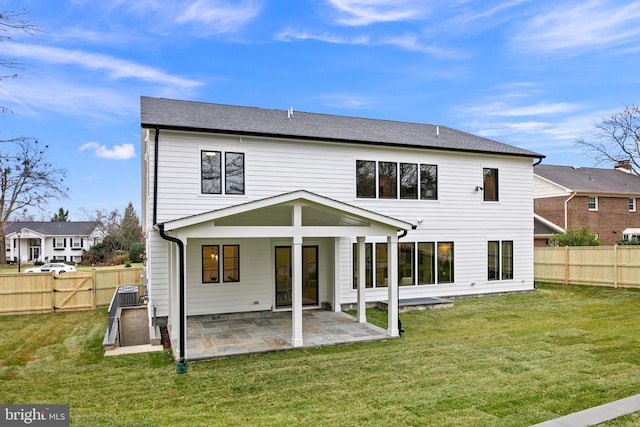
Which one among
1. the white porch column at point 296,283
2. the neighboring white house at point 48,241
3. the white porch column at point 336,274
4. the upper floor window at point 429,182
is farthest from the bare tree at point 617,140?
the neighboring white house at point 48,241

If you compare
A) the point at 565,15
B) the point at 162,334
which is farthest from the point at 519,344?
the point at 565,15

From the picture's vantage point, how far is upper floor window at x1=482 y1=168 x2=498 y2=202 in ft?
47.5

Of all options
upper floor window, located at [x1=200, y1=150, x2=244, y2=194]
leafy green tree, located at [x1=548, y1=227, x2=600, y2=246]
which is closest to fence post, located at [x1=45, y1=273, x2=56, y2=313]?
upper floor window, located at [x1=200, y1=150, x2=244, y2=194]

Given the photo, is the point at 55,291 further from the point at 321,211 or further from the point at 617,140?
the point at 617,140

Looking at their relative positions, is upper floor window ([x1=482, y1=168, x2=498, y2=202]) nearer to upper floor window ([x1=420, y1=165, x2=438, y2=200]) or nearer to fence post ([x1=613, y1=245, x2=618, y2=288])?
upper floor window ([x1=420, y1=165, x2=438, y2=200])

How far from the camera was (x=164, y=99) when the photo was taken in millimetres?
13727

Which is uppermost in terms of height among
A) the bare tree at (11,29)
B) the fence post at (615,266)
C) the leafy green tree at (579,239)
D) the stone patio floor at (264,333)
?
the bare tree at (11,29)

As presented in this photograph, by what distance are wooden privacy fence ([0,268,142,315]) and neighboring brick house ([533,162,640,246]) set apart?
23.0 m

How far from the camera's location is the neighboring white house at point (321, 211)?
9.18 m

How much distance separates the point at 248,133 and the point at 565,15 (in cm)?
1217

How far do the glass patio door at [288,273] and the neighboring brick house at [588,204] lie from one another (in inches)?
697

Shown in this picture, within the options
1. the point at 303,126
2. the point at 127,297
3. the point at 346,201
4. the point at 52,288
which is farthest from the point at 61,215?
the point at 346,201

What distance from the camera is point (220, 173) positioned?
1111cm

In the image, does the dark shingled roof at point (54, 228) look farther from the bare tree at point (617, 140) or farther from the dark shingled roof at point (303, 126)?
the bare tree at point (617, 140)
